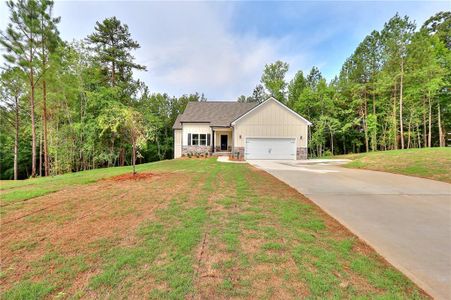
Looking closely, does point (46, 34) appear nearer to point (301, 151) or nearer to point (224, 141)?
point (224, 141)

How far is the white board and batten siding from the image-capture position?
19.3 meters

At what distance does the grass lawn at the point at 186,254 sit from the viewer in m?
2.15

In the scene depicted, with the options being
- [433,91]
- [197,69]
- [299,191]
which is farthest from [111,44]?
[433,91]

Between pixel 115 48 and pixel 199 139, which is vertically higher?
pixel 115 48

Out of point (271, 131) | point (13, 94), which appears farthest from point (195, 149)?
point (13, 94)

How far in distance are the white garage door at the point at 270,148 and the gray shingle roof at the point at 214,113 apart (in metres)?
4.12

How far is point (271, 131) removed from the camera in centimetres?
1930

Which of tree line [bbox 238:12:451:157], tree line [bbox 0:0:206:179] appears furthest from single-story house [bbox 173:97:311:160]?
tree line [bbox 238:12:451:157]

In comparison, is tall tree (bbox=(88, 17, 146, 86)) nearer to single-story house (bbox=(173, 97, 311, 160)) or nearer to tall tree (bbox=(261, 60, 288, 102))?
single-story house (bbox=(173, 97, 311, 160))

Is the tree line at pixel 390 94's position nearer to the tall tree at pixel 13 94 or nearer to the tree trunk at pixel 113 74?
the tree trunk at pixel 113 74

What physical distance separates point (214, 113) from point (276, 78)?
16277 millimetres

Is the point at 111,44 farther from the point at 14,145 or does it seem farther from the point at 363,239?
the point at 363,239

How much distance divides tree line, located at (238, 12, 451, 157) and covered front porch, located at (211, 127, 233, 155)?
11980 mm

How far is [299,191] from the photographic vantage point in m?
6.56
